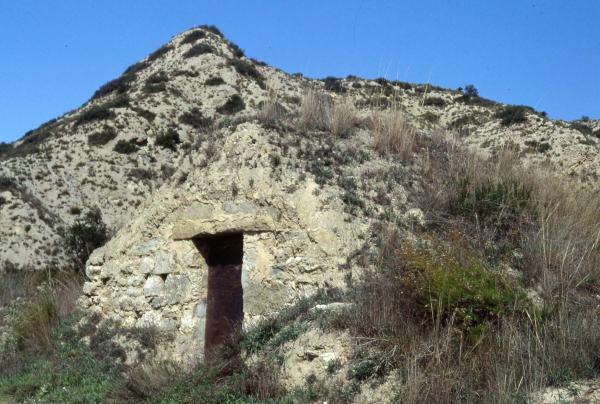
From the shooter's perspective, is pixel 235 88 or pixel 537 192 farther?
pixel 235 88

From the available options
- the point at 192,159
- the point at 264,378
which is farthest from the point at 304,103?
the point at 264,378

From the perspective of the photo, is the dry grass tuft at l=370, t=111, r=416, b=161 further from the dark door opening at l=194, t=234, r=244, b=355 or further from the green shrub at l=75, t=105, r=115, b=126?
the green shrub at l=75, t=105, r=115, b=126

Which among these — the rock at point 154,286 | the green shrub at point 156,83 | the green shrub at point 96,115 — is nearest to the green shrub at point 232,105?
the green shrub at point 156,83

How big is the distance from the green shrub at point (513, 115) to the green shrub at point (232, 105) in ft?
47.0

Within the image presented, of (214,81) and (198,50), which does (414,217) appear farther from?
(198,50)

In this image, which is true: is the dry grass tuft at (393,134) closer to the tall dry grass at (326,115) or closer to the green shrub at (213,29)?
the tall dry grass at (326,115)

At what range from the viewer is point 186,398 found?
22.6 feet

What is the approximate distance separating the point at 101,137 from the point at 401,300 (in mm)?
31856

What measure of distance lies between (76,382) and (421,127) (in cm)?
779

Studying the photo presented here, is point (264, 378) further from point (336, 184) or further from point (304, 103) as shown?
point (304, 103)

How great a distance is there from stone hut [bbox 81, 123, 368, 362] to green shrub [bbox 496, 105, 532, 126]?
88.7 feet

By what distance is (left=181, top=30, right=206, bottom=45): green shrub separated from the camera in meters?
50.4

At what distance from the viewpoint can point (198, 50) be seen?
4691 centimetres

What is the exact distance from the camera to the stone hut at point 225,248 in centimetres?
868
